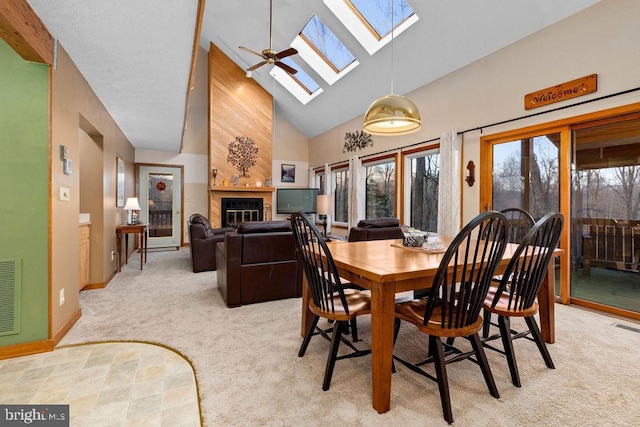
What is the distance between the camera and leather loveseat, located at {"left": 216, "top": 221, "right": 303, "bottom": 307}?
3.11 m

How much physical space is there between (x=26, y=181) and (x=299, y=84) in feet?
18.8

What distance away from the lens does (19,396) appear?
1.65 meters

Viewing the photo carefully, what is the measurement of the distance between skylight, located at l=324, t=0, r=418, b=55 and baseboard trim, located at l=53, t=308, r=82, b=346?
16.4ft

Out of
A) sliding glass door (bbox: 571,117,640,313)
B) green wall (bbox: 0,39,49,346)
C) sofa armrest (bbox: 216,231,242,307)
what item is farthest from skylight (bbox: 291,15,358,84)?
green wall (bbox: 0,39,49,346)

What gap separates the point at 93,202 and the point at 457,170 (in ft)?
15.6

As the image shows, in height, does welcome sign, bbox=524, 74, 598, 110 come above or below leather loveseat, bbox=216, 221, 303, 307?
above

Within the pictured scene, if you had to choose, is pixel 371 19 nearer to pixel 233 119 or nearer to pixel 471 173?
pixel 471 173

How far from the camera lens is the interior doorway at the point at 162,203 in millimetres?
7156

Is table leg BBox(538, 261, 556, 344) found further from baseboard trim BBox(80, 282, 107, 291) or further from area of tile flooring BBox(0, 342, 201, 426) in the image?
baseboard trim BBox(80, 282, 107, 291)

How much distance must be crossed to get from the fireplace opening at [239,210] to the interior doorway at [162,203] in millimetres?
1270

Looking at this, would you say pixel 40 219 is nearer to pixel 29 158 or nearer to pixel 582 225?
pixel 29 158

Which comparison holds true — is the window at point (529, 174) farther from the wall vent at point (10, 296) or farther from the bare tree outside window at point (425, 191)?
the wall vent at point (10, 296)

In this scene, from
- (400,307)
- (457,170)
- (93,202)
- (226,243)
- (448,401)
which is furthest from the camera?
(457,170)

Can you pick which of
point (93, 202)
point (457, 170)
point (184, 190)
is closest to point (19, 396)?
point (93, 202)
